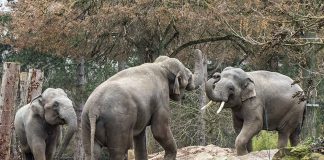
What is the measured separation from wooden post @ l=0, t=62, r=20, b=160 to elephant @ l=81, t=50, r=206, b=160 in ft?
4.87

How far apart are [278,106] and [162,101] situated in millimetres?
2449

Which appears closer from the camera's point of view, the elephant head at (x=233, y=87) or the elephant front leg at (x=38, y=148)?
the elephant front leg at (x=38, y=148)

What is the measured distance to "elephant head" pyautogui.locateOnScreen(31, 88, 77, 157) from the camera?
31.9 feet

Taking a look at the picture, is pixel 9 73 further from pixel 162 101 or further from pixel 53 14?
pixel 53 14

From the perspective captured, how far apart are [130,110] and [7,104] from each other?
222 cm

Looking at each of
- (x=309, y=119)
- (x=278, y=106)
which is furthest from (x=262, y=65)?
(x=278, y=106)

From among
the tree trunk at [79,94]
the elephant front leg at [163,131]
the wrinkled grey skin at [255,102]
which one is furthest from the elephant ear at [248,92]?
the tree trunk at [79,94]

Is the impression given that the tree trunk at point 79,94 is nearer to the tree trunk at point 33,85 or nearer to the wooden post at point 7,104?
the tree trunk at point 33,85

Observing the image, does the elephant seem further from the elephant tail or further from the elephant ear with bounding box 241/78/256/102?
the elephant ear with bounding box 241/78/256/102

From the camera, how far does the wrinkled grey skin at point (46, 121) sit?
9.78 meters

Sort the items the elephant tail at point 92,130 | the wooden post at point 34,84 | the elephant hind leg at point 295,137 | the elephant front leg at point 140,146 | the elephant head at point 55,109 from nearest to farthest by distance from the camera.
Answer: the elephant tail at point 92,130, the elephant head at point 55,109, the elephant front leg at point 140,146, the elephant hind leg at point 295,137, the wooden post at point 34,84

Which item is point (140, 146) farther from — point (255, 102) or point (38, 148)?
point (255, 102)

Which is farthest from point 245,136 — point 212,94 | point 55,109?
point 55,109

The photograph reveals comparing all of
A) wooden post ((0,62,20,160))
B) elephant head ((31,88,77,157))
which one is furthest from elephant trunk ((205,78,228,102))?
wooden post ((0,62,20,160))
